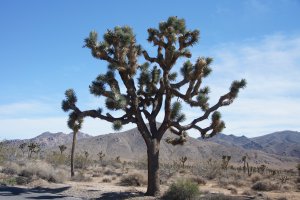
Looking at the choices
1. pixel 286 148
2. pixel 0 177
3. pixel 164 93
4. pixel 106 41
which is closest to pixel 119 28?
pixel 106 41

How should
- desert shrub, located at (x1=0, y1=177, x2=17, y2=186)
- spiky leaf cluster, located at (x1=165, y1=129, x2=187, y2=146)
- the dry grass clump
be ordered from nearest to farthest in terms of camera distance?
1. spiky leaf cluster, located at (x1=165, y1=129, x2=187, y2=146)
2. desert shrub, located at (x1=0, y1=177, x2=17, y2=186)
3. the dry grass clump

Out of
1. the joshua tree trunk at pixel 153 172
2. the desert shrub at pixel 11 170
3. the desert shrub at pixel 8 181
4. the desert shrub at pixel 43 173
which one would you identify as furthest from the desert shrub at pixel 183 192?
the desert shrub at pixel 11 170

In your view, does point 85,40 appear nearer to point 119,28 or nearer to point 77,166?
point 119,28

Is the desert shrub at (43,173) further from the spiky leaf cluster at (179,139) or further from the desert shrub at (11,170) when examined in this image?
the spiky leaf cluster at (179,139)

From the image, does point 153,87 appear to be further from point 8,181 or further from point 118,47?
point 8,181

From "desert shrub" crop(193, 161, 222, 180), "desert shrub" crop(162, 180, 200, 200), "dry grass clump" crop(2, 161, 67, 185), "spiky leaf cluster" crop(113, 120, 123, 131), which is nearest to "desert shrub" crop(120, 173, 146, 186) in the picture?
"dry grass clump" crop(2, 161, 67, 185)

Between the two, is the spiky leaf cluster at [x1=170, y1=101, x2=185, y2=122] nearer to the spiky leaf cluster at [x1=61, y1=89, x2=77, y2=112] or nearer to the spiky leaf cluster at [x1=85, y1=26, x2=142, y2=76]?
the spiky leaf cluster at [x1=85, y1=26, x2=142, y2=76]

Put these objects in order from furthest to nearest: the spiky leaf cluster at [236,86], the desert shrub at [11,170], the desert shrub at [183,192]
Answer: the desert shrub at [11,170], the spiky leaf cluster at [236,86], the desert shrub at [183,192]

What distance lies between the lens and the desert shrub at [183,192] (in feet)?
53.6

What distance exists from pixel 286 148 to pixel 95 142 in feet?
243

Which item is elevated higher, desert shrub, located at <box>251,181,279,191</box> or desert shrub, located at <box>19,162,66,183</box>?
desert shrub, located at <box>19,162,66,183</box>

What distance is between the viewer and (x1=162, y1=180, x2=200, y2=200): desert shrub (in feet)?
53.6

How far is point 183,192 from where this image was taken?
53.7 ft

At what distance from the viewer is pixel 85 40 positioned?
17.4 metres
